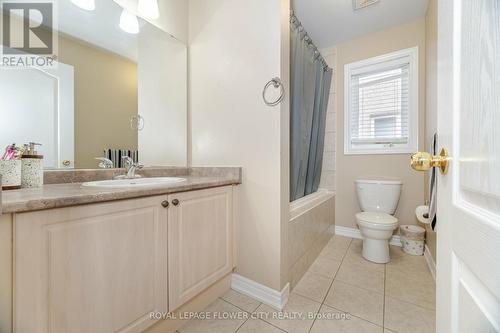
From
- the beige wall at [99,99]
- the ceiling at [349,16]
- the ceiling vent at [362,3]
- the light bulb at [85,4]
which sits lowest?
the beige wall at [99,99]

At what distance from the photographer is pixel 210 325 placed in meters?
1.19

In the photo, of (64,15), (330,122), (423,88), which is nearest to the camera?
(64,15)

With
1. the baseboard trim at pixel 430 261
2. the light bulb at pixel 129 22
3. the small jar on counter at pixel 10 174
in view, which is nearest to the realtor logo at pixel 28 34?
the light bulb at pixel 129 22

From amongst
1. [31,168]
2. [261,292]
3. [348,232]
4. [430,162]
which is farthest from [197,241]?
[348,232]

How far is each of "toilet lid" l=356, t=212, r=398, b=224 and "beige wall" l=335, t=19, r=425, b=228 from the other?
0.42 m

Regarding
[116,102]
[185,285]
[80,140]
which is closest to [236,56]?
[116,102]

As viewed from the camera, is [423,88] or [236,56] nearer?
[236,56]

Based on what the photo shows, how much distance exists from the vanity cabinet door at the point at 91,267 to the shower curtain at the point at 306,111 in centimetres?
124

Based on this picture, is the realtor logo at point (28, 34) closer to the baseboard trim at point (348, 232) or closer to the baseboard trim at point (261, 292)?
the baseboard trim at point (261, 292)

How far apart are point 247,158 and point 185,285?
2.83ft

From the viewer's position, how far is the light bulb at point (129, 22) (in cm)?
139

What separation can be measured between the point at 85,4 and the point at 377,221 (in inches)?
105

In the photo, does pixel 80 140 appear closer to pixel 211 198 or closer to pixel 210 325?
pixel 211 198

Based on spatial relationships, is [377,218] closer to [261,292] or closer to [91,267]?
[261,292]
